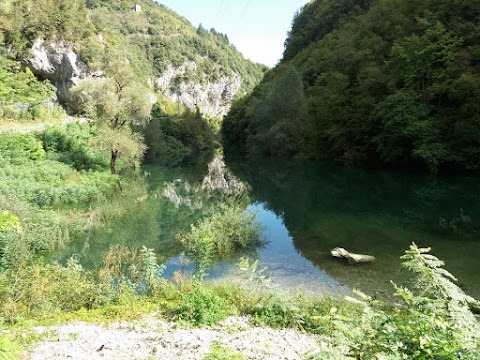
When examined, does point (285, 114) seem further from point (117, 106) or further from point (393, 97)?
point (117, 106)

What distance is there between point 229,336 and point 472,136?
117 ft

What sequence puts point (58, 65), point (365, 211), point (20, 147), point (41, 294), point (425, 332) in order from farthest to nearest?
point (58, 65) → point (20, 147) → point (365, 211) → point (41, 294) → point (425, 332)

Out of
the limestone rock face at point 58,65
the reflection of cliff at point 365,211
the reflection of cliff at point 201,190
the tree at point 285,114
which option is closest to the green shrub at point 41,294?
the reflection of cliff at point 365,211

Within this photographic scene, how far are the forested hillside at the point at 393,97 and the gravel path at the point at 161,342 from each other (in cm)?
3504

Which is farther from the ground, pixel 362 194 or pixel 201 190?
pixel 362 194

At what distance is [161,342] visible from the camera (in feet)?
23.5

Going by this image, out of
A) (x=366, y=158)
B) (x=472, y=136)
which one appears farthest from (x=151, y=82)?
(x=472, y=136)

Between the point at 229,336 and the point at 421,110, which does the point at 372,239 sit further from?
the point at 421,110

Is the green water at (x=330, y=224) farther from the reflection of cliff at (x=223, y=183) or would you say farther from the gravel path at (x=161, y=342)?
the gravel path at (x=161, y=342)

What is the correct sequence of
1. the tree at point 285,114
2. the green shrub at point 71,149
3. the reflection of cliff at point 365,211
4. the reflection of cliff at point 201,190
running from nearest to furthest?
the reflection of cliff at point 365,211 < the reflection of cliff at point 201,190 < the green shrub at point 71,149 < the tree at point 285,114

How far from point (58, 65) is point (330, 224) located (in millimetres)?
65599

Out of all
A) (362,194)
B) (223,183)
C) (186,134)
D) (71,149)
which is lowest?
(223,183)

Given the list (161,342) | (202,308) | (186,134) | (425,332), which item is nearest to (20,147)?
(202,308)

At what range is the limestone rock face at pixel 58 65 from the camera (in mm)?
65938
